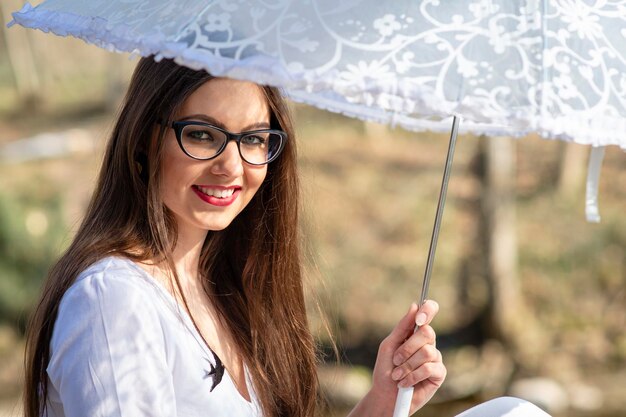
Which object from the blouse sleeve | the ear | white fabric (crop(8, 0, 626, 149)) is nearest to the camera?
white fabric (crop(8, 0, 626, 149))

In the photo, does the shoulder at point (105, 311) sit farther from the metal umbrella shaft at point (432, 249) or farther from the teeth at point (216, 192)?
the metal umbrella shaft at point (432, 249)

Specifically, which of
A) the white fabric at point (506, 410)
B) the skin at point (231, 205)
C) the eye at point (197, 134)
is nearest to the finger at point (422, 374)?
the skin at point (231, 205)

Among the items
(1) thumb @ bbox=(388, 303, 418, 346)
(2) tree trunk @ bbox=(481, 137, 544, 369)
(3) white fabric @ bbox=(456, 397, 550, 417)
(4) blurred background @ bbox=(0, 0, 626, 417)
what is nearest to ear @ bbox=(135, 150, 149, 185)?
(1) thumb @ bbox=(388, 303, 418, 346)

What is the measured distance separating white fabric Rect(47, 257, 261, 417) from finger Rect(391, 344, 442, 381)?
14.7 inches

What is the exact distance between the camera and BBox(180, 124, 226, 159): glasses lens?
5.70 ft

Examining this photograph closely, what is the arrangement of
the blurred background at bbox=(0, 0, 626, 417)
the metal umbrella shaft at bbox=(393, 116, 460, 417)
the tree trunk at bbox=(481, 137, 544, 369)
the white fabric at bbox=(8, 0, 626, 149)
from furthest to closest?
the tree trunk at bbox=(481, 137, 544, 369) → the blurred background at bbox=(0, 0, 626, 417) → the metal umbrella shaft at bbox=(393, 116, 460, 417) → the white fabric at bbox=(8, 0, 626, 149)

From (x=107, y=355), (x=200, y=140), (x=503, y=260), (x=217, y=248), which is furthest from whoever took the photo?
(x=503, y=260)

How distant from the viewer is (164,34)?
1.32m

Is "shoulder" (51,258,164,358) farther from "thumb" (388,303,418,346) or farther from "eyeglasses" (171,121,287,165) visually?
"thumb" (388,303,418,346)

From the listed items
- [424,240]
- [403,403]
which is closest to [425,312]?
[403,403]

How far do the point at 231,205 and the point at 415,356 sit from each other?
0.46 meters

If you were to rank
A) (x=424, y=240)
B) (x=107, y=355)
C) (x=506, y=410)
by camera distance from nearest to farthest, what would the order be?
(x=107, y=355) → (x=506, y=410) → (x=424, y=240)

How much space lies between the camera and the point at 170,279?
1.89 m

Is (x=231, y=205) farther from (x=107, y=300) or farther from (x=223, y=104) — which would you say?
(x=107, y=300)
